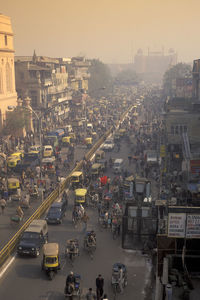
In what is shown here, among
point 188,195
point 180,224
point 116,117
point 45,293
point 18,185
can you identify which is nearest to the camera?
point 180,224

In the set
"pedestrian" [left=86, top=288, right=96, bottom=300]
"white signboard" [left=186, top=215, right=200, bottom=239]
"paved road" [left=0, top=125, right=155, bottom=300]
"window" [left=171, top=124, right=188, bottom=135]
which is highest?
"white signboard" [left=186, top=215, right=200, bottom=239]

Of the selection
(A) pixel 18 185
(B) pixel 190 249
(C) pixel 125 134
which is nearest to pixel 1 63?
Result: (C) pixel 125 134

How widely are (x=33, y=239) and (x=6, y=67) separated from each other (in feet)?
146

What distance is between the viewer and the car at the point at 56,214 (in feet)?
80.9

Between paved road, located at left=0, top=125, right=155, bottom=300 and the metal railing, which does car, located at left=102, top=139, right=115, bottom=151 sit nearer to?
the metal railing

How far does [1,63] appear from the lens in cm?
5831

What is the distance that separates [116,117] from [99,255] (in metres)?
54.9

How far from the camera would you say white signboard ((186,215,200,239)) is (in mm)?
13297

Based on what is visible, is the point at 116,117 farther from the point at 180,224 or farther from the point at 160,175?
the point at 180,224

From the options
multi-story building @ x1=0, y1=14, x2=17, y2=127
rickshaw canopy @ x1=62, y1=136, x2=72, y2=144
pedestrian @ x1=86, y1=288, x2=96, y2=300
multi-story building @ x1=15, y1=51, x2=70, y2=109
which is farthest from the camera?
multi-story building @ x1=15, y1=51, x2=70, y2=109

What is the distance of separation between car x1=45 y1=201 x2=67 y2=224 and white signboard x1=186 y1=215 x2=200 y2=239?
12.5 m

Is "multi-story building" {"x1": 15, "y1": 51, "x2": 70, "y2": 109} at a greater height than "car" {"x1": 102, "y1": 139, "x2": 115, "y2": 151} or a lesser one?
greater

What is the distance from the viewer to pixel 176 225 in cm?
1337

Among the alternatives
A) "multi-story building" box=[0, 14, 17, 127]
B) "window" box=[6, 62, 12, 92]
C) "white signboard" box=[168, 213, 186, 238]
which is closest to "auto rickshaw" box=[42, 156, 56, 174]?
"multi-story building" box=[0, 14, 17, 127]
